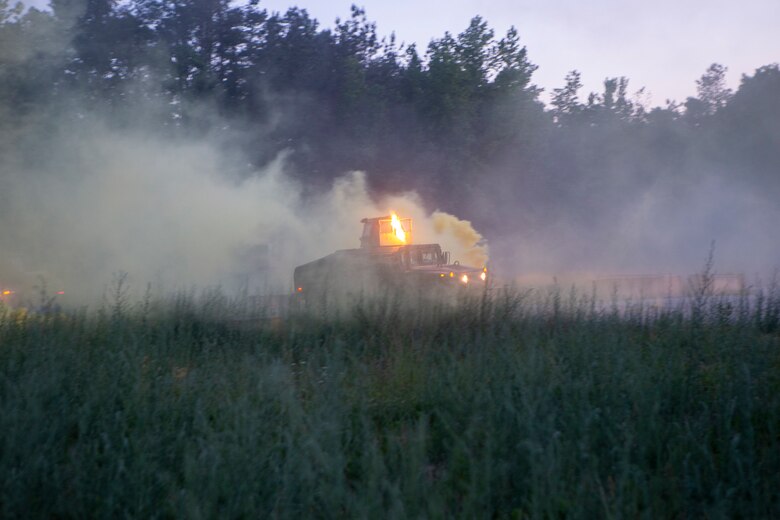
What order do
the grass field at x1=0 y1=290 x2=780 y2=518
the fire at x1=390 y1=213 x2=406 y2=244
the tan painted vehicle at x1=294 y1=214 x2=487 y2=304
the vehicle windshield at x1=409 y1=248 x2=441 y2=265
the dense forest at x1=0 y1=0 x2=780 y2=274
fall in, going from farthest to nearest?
the dense forest at x1=0 y1=0 x2=780 y2=274, the fire at x1=390 y1=213 x2=406 y2=244, the vehicle windshield at x1=409 y1=248 x2=441 y2=265, the tan painted vehicle at x1=294 y1=214 x2=487 y2=304, the grass field at x1=0 y1=290 x2=780 y2=518

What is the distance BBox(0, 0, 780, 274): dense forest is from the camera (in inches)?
1093

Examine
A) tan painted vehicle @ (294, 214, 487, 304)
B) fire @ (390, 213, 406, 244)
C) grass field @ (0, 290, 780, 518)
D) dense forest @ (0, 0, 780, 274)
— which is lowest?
grass field @ (0, 290, 780, 518)

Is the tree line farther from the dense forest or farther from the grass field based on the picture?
the grass field

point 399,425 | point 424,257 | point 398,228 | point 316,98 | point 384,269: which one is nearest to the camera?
point 399,425

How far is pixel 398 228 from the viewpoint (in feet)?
70.2

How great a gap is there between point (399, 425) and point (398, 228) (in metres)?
15.0

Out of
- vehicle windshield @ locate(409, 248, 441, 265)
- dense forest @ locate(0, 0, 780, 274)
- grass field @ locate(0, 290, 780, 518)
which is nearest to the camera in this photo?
grass field @ locate(0, 290, 780, 518)

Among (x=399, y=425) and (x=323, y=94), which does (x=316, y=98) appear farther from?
(x=399, y=425)

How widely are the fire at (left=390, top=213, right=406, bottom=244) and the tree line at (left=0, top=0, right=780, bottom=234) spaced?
10240 millimetres

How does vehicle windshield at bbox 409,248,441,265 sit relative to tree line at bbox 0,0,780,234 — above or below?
below

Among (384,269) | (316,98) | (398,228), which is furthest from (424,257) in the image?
(316,98)

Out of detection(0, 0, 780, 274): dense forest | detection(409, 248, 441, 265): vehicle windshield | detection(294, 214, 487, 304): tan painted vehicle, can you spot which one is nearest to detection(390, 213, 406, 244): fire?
detection(294, 214, 487, 304): tan painted vehicle

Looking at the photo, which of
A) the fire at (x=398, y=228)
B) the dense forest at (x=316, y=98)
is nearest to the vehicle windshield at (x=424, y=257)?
the fire at (x=398, y=228)

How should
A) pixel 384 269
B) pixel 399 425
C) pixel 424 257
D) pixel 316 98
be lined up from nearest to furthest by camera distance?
pixel 399 425, pixel 384 269, pixel 424 257, pixel 316 98
